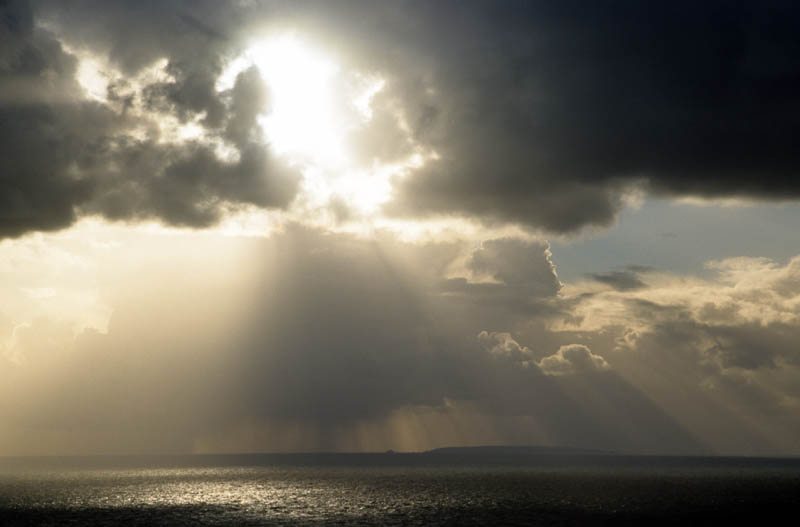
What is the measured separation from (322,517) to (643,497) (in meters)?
84.5

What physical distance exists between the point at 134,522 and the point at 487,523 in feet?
191

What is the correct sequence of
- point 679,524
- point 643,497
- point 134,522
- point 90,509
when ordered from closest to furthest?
point 679,524, point 134,522, point 90,509, point 643,497

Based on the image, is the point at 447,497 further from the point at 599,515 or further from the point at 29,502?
the point at 29,502

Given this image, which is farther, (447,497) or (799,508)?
(447,497)

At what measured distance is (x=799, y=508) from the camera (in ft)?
401

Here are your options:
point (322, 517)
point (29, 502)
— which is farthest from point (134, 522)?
point (29, 502)

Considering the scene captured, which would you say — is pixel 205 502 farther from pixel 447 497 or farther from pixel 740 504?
pixel 740 504

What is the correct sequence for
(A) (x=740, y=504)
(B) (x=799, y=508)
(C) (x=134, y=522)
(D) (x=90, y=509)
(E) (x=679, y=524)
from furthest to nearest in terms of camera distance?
(D) (x=90, y=509) → (A) (x=740, y=504) → (B) (x=799, y=508) → (C) (x=134, y=522) → (E) (x=679, y=524)

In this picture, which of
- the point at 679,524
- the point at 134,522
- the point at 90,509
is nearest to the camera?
the point at 679,524

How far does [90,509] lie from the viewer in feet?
470

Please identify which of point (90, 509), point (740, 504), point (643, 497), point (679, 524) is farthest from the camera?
point (643, 497)

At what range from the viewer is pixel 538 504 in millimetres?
137500

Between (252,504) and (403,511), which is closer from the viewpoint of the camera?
(403,511)

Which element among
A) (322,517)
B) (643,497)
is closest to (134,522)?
(322,517)
